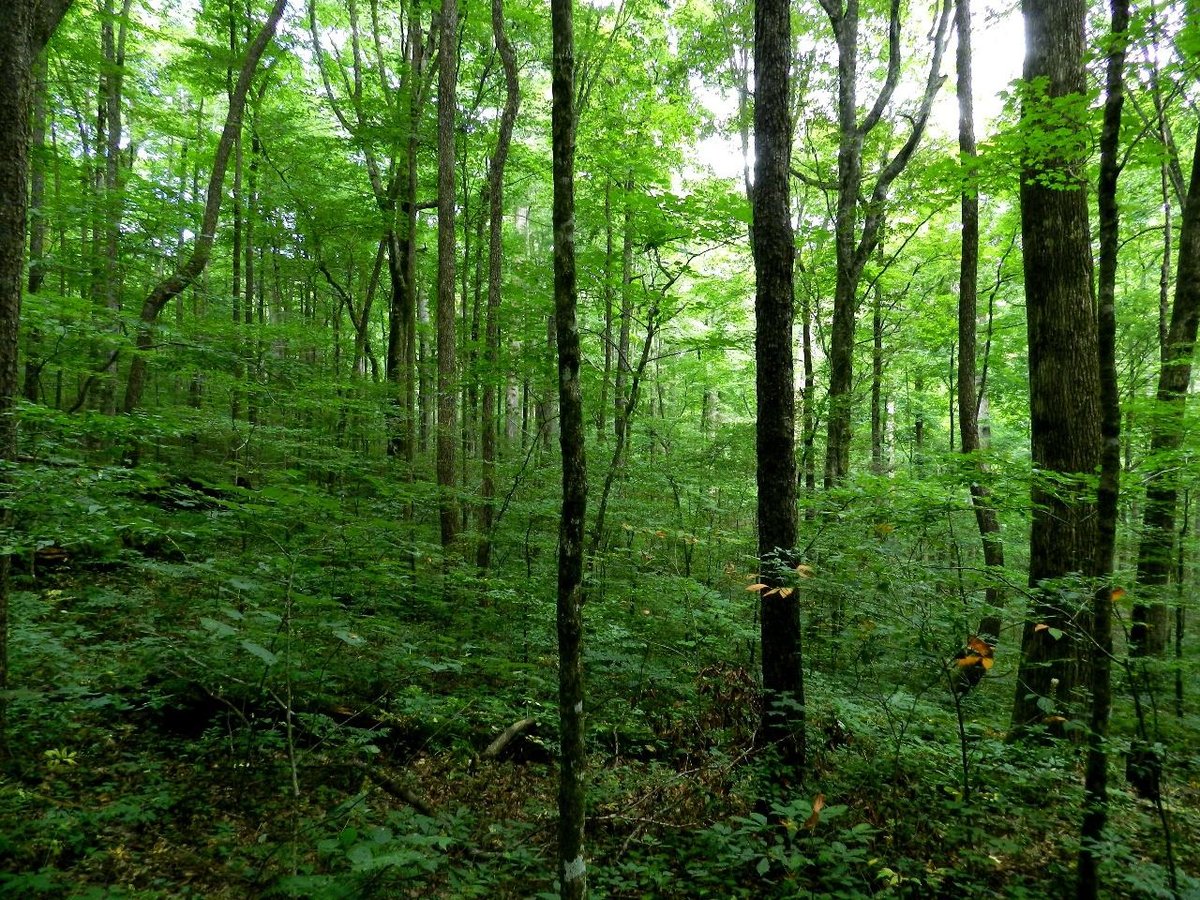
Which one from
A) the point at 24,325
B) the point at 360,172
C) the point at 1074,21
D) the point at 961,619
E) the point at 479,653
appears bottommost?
the point at 479,653

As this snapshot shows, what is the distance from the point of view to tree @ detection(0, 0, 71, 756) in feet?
12.2

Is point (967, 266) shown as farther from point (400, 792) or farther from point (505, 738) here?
point (400, 792)

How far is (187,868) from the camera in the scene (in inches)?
136

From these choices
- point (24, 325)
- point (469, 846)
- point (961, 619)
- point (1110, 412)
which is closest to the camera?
point (1110, 412)

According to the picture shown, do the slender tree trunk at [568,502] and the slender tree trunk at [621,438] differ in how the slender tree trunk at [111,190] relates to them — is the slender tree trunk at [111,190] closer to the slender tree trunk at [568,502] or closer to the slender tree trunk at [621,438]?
the slender tree trunk at [621,438]

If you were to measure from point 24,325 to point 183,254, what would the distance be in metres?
3.29

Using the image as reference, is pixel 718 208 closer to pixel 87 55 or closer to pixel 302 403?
pixel 302 403

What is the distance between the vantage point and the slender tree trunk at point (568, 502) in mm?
3225

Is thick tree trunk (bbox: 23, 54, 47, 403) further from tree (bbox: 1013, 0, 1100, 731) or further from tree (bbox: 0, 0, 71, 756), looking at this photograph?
tree (bbox: 1013, 0, 1100, 731)

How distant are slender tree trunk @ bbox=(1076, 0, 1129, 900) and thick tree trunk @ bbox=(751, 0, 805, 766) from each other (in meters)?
1.80

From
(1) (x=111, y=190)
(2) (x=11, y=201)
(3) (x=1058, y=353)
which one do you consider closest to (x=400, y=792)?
(2) (x=11, y=201)

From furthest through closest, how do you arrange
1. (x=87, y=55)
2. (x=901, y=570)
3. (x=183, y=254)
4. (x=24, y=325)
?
(x=87, y=55), (x=183, y=254), (x=24, y=325), (x=901, y=570)

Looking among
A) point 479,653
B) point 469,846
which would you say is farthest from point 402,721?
point 469,846

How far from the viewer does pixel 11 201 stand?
12.5ft
